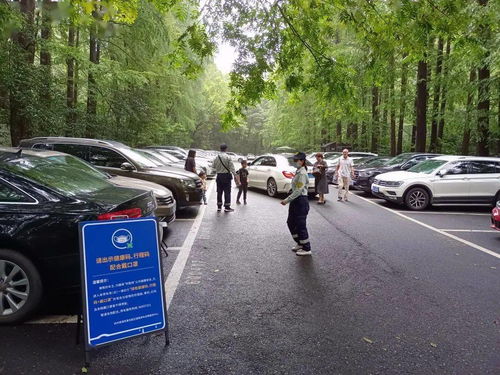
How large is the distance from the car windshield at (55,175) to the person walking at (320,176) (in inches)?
295

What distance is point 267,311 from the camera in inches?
156

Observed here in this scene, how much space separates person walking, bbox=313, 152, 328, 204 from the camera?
36.4 feet

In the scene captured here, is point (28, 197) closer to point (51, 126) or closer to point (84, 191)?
point (84, 191)

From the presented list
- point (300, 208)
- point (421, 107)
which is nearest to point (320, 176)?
point (300, 208)

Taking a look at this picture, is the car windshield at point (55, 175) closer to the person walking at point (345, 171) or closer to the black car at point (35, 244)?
the black car at point (35, 244)

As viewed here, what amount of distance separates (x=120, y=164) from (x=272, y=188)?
5.63m

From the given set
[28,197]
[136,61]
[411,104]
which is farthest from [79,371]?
[411,104]

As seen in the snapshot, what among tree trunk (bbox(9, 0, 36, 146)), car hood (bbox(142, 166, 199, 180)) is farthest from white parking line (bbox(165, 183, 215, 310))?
tree trunk (bbox(9, 0, 36, 146))

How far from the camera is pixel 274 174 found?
12.6m

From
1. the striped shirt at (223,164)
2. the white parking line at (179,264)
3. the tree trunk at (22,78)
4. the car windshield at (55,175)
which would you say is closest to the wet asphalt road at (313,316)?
the white parking line at (179,264)

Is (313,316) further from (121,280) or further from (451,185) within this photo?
(451,185)

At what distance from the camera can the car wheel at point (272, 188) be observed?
1259 centimetres

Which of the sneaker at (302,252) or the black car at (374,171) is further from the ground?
the black car at (374,171)

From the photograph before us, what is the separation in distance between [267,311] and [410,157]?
12.9 metres
